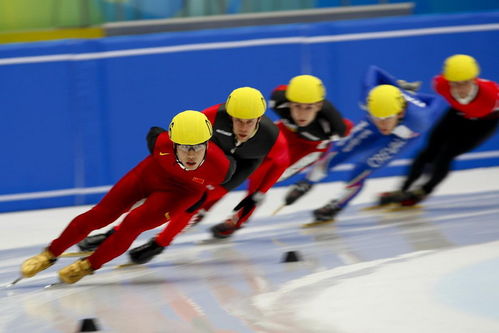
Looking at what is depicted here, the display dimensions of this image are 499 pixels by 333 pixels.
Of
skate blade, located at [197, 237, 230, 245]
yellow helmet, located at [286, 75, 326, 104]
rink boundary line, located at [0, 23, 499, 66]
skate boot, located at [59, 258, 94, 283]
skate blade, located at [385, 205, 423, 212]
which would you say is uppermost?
rink boundary line, located at [0, 23, 499, 66]

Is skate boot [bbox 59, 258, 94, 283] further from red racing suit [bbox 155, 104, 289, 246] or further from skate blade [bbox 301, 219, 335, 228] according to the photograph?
skate blade [bbox 301, 219, 335, 228]

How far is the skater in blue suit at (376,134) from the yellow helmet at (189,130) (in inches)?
81.5

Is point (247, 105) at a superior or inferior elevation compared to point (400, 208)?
superior

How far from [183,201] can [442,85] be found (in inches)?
111

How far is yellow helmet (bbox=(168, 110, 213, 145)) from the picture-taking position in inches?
216

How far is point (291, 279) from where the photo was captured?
581cm

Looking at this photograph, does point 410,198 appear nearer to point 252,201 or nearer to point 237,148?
point 252,201

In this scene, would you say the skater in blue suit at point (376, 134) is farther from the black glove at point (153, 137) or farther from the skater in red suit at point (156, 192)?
the black glove at point (153, 137)

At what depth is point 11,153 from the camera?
8164 mm

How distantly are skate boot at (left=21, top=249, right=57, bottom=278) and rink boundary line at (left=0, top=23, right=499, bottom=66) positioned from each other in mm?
2785

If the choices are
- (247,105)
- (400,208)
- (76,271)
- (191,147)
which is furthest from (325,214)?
(76,271)

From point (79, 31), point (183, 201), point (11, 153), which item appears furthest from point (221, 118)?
point (79, 31)

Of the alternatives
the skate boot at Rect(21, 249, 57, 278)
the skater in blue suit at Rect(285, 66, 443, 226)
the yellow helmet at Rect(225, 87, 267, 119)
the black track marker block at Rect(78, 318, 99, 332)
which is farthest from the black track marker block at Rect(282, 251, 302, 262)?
the black track marker block at Rect(78, 318, 99, 332)

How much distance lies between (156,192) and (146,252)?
0.57 meters
